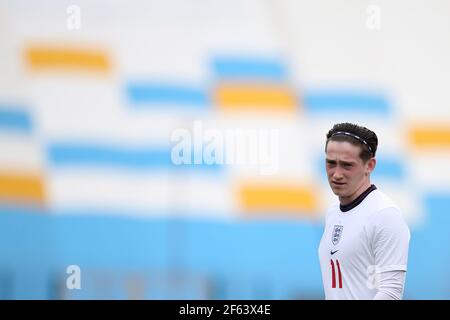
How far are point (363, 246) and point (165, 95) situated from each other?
2.28m

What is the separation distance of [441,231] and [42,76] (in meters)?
2.37

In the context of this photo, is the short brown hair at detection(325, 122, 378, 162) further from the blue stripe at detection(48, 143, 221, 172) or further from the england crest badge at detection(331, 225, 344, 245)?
the blue stripe at detection(48, 143, 221, 172)

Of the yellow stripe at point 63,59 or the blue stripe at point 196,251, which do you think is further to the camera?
the yellow stripe at point 63,59

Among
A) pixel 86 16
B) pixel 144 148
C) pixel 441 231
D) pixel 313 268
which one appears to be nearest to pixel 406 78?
pixel 441 231

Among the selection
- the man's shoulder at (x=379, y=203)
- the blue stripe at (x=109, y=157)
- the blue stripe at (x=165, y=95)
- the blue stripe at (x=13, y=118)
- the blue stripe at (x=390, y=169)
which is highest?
the blue stripe at (x=165, y=95)

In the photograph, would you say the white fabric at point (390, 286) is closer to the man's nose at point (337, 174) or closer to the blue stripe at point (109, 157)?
the man's nose at point (337, 174)

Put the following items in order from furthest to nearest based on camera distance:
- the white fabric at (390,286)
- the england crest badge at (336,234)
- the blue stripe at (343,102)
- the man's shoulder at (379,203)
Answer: the blue stripe at (343,102)
the england crest badge at (336,234)
the man's shoulder at (379,203)
the white fabric at (390,286)

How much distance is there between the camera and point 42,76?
15.7 ft

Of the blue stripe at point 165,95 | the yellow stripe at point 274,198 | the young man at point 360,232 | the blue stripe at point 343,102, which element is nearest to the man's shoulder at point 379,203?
the young man at point 360,232

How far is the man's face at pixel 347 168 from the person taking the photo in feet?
8.87

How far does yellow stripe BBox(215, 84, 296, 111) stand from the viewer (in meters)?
4.66

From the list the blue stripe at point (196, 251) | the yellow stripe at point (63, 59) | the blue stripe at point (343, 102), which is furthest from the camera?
the yellow stripe at point (63, 59)
